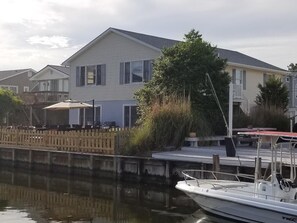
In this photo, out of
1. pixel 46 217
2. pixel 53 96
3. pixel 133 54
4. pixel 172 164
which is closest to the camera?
pixel 46 217

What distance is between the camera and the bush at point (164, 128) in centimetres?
2280

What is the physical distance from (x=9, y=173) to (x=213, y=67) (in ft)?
37.5

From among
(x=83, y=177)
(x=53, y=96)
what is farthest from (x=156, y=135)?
(x=53, y=96)

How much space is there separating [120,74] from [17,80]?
29318mm

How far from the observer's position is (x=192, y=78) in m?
27.7

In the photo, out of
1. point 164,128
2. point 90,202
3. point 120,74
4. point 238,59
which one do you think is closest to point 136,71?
point 120,74

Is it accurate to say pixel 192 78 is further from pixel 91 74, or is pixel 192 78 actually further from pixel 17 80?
pixel 17 80

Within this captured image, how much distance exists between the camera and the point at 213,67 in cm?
2844

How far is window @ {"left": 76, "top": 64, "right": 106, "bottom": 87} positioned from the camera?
1431 inches

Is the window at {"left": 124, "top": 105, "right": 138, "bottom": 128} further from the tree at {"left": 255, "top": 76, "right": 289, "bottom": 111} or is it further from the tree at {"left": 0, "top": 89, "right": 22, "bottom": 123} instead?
the tree at {"left": 0, "top": 89, "right": 22, "bottom": 123}

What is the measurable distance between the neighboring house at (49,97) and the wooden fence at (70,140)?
12740 mm

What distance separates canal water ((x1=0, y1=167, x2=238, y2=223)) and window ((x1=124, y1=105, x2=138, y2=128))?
11.1m

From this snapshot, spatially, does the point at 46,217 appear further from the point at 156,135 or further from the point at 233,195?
the point at 156,135

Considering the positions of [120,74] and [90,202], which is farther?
[120,74]
